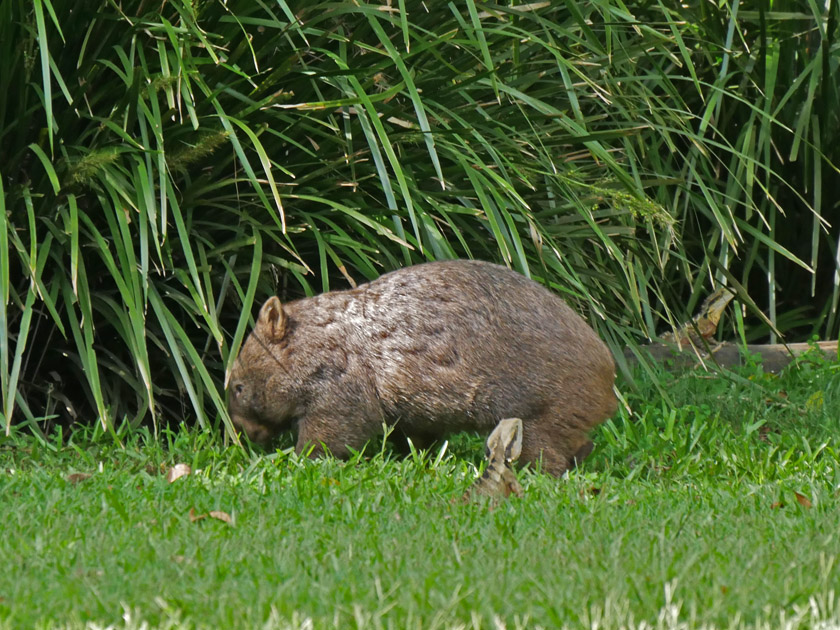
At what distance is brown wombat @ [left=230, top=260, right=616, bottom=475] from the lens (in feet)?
16.6

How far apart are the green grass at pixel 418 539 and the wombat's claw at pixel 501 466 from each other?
0.10 m

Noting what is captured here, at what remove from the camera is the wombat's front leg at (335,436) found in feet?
16.9

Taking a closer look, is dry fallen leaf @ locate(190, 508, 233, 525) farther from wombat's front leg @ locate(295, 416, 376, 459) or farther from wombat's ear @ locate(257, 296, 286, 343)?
wombat's ear @ locate(257, 296, 286, 343)

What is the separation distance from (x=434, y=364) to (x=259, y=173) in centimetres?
152

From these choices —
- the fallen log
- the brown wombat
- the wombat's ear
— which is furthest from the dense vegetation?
the fallen log

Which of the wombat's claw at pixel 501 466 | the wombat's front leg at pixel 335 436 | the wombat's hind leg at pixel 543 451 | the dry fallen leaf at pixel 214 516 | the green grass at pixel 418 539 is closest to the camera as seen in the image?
the green grass at pixel 418 539

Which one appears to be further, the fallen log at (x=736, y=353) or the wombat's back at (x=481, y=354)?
the fallen log at (x=736, y=353)

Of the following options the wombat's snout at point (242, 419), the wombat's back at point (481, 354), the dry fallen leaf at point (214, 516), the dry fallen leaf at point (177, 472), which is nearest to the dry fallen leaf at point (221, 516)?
the dry fallen leaf at point (214, 516)

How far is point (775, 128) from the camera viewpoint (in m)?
8.10

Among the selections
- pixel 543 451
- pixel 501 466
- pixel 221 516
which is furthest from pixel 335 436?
pixel 221 516

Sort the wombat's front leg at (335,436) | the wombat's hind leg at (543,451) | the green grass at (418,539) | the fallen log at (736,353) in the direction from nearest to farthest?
the green grass at (418,539) → the wombat's hind leg at (543,451) → the wombat's front leg at (335,436) → the fallen log at (736,353)

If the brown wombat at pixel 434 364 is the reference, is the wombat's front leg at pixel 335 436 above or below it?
below

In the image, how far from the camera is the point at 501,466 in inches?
171

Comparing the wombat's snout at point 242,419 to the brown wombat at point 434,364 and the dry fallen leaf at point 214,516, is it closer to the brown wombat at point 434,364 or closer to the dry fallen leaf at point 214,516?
the brown wombat at point 434,364
